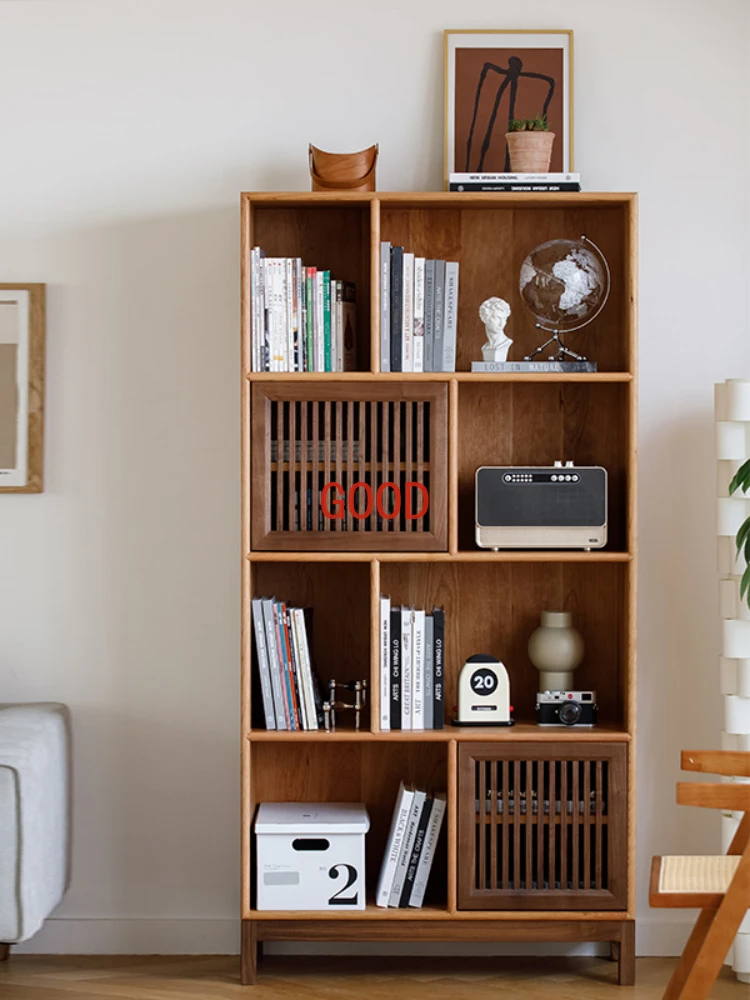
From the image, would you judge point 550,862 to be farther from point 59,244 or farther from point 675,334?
point 59,244

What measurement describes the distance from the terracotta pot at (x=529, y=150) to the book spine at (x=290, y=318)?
61cm

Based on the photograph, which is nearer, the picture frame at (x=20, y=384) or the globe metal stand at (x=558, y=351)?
the globe metal stand at (x=558, y=351)

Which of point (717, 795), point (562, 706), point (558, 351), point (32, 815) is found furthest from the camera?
point (558, 351)

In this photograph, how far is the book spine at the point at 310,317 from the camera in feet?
9.04

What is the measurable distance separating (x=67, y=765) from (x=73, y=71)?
181 centimetres

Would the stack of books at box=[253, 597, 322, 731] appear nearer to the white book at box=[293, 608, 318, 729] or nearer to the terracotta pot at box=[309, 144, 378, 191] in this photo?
the white book at box=[293, 608, 318, 729]

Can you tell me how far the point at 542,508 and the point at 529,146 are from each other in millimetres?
887

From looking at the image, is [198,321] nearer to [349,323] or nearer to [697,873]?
[349,323]

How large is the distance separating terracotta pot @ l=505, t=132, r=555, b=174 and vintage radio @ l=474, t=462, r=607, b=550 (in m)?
0.74

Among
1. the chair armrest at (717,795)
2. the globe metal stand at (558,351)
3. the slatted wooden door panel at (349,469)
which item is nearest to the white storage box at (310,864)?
the slatted wooden door panel at (349,469)

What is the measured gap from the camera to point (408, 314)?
275cm

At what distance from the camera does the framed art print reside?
Answer: 2.96 meters

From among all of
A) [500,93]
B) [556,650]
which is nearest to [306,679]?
[556,650]

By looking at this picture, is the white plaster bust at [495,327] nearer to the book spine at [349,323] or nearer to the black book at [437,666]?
the book spine at [349,323]
